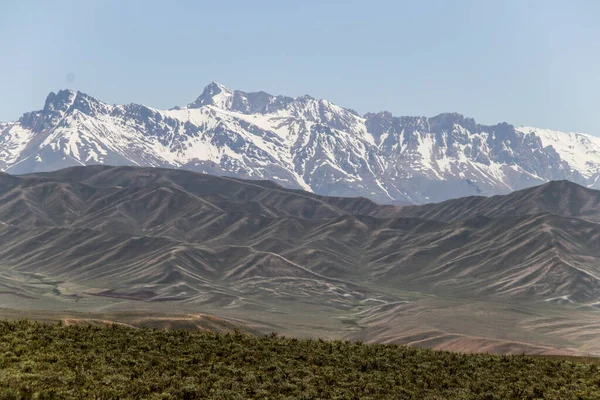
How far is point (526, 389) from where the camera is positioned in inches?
1457

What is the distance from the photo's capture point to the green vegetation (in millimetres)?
32250

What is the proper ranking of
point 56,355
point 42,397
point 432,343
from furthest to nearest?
point 432,343
point 56,355
point 42,397

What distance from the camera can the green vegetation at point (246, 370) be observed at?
32.2m

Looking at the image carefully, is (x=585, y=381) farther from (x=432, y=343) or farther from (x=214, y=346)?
(x=432, y=343)

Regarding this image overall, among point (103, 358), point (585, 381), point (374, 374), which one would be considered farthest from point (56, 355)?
point (585, 381)

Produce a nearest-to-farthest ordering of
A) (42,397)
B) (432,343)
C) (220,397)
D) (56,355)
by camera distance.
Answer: (42,397) < (220,397) < (56,355) < (432,343)

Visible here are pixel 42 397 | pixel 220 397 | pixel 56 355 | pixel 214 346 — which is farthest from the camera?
pixel 214 346

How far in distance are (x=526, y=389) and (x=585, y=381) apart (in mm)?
4140

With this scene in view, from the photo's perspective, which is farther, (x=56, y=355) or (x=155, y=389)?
(x=56, y=355)

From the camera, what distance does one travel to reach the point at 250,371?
3700cm

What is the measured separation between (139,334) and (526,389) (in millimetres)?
21107

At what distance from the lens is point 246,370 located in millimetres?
37156

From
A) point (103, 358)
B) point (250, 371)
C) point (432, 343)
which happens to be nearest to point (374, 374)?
point (250, 371)

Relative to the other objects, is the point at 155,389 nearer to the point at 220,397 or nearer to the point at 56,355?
the point at 220,397
